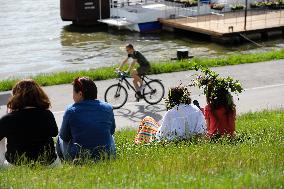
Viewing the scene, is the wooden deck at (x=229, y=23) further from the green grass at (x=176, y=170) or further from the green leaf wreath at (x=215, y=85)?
the green grass at (x=176, y=170)

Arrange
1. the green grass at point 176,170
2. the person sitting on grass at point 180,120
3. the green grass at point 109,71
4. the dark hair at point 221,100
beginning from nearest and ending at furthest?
the green grass at point 176,170, the person sitting on grass at point 180,120, the dark hair at point 221,100, the green grass at point 109,71

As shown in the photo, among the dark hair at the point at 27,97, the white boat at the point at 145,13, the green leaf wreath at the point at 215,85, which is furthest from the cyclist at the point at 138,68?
the white boat at the point at 145,13

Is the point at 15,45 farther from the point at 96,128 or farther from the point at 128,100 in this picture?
the point at 96,128

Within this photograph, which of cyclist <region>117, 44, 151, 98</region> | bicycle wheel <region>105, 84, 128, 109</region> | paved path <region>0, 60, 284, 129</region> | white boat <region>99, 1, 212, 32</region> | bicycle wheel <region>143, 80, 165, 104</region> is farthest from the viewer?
white boat <region>99, 1, 212, 32</region>

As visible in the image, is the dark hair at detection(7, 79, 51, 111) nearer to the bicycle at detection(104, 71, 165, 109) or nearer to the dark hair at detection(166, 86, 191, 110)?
the dark hair at detection(166, 86, 191, 110)

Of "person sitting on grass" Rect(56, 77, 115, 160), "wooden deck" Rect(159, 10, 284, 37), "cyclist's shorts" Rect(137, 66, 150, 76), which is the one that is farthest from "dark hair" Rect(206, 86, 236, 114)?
"wooden deck" Rect(159, 10, 284, 37)

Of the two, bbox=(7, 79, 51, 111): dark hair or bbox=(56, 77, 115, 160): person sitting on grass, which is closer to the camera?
bbox=(7, 79, 51, 111): dark hair

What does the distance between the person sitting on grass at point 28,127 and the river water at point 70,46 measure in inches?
678

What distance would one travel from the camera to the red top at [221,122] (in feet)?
28.6

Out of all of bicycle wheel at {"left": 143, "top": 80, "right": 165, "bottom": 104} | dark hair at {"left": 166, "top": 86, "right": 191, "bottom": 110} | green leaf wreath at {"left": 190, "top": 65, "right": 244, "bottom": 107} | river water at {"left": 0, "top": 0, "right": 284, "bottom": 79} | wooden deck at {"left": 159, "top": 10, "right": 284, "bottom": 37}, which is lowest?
river water at {"left": 0, "top": 0, "right": 284, "bottom": 79}

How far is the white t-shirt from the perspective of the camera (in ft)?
28.0

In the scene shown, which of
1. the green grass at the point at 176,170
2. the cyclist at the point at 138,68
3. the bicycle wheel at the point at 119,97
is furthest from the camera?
the bicycle wheel at the point at 119,97

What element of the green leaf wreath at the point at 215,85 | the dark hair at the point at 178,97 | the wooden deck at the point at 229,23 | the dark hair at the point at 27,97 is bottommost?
the wooden deck at the point at 229,23

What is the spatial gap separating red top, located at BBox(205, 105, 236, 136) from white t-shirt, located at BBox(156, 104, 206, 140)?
228 millimetres
